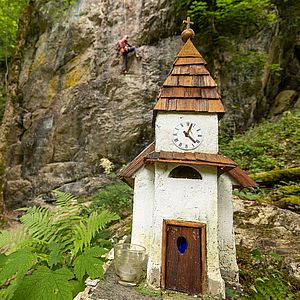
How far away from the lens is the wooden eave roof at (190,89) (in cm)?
310

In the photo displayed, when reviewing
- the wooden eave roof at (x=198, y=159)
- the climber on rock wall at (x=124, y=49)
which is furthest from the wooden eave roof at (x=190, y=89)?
the climber on rock wall at (x=124, y=49)

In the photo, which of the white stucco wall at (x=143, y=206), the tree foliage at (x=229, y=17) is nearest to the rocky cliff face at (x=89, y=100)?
the tree foliage at (x=229, y=17)

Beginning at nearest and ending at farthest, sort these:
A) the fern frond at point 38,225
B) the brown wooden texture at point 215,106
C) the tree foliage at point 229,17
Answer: the brown wooden texture at point 215,106
the fern frond at point 38,225
the tree foliage at point 229,17

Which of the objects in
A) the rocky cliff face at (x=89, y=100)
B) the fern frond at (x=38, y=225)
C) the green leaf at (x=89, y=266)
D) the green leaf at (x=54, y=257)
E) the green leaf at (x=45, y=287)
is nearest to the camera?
the green leaf at (x=45, y=287)

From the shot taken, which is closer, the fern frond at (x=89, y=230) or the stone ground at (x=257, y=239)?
the stone ground at (x=257, y=239)

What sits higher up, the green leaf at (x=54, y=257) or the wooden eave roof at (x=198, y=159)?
the wooden eave roof at (x=198, y=159)

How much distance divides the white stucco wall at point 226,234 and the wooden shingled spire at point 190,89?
1022 millimetres

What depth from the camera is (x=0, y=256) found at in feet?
8.81

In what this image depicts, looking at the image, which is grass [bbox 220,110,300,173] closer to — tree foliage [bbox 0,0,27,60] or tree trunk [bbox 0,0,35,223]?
tree trunk [bbox 0,0,35,223]

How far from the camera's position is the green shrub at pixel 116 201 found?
623 cm

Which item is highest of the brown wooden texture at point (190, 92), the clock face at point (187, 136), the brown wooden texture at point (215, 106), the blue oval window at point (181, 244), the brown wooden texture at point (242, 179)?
the brown wooden texture at point (190, 92)

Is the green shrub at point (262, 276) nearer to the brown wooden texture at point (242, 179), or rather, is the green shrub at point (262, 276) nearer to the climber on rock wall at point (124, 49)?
the brown wooden texture at point (242, 179)

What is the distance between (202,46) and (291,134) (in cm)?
496

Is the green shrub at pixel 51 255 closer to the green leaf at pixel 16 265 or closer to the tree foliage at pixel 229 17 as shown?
the green leaf at pixel 16 265
